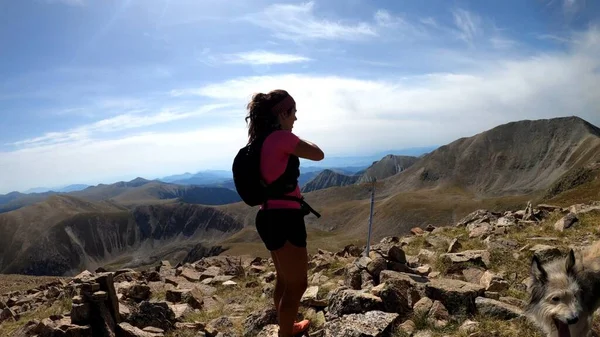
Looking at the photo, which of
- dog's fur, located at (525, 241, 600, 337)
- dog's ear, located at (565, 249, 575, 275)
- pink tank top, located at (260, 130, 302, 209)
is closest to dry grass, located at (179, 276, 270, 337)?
pink tank top, located at (260, 130, 302, 209)

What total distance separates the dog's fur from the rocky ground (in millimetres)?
871

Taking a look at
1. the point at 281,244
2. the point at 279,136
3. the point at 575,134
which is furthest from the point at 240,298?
the point at 575,134

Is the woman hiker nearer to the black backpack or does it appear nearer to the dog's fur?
the black backpack

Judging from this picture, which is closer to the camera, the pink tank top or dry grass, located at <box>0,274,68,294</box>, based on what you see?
the pink tank top

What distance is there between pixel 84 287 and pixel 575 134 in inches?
9153

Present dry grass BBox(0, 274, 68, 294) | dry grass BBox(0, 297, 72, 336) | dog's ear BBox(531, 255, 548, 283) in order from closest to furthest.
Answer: dog's ear BBox(531, 255, 548, 283) → dry grass BBox(0, 297, 72, 336) → dry grass BBox(0, 274, 68, 294)

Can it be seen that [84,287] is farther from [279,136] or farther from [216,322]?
[279,136]

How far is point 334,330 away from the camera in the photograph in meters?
6.20

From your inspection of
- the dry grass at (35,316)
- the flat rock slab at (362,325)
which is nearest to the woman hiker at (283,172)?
the flat rock slab at (362,325)

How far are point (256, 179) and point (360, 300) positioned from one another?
3.17m

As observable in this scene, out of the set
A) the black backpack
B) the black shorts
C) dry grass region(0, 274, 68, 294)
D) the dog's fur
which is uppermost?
the black backpack

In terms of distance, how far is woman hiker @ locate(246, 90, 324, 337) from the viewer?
16.1 ft

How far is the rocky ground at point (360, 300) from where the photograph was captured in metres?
6.34

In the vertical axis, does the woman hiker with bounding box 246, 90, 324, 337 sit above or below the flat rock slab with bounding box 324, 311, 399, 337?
above
